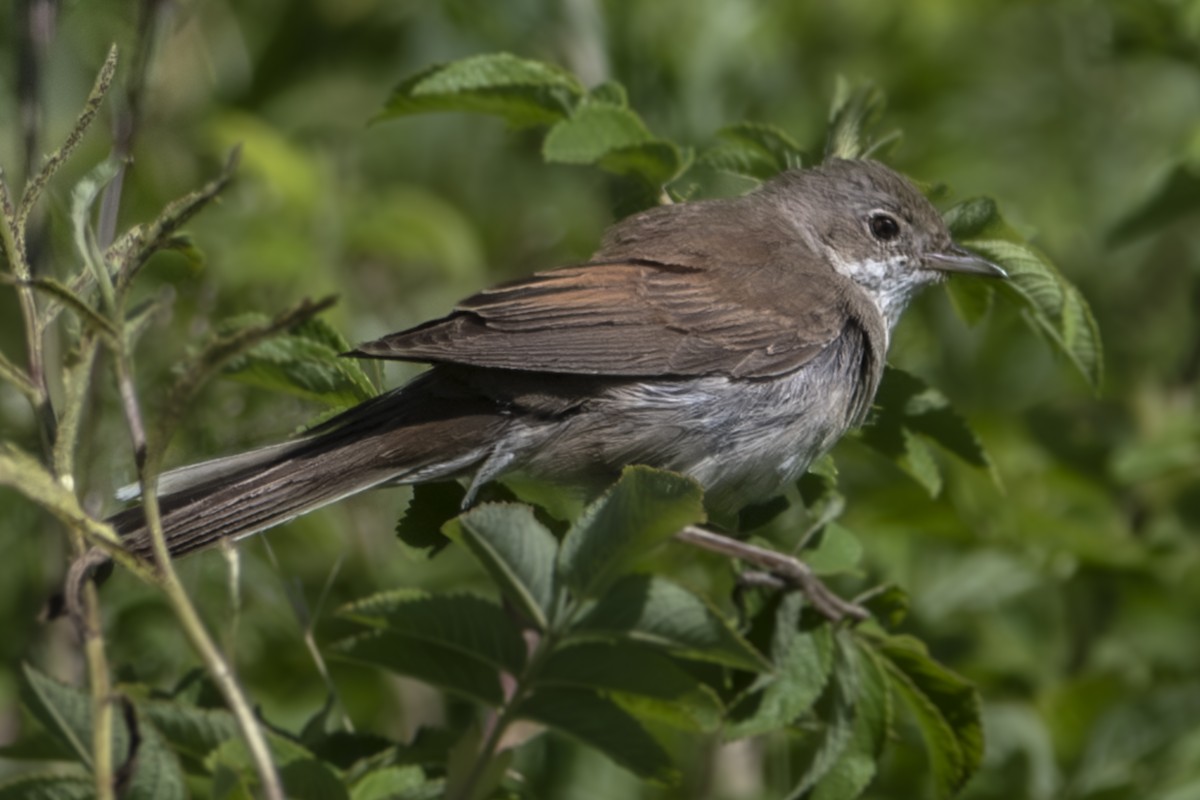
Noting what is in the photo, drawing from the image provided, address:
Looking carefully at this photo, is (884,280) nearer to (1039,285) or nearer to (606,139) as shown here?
(1039,285)

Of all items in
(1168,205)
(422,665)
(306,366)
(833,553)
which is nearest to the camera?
(422,665)

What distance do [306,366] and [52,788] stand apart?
0.86 metres

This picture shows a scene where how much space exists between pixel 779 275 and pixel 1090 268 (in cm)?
221

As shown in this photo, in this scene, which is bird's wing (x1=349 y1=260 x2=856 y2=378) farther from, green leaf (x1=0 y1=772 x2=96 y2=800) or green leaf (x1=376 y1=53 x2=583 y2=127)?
green leaf (x1=0 y1=772 x2=96 y2=800)

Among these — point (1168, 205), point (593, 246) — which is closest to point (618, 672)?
point (1168, 205)

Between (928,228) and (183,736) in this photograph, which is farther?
(928,228)

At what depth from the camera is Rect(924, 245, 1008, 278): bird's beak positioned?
3.17 m

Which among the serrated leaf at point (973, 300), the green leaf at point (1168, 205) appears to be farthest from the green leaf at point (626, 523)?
the green leaf at point (1168, 205)

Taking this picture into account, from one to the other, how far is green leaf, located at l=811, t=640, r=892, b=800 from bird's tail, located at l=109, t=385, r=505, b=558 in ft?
2.87

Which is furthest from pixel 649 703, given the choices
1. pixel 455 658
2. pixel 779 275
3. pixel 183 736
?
pixel 779 275

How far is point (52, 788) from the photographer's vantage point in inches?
90.0

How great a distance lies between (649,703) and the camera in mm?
2516

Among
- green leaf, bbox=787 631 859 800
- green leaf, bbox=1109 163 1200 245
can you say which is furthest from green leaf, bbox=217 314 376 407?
green leaf, bbox=1109 163 1200 245

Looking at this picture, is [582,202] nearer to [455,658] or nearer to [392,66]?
[392,66]
